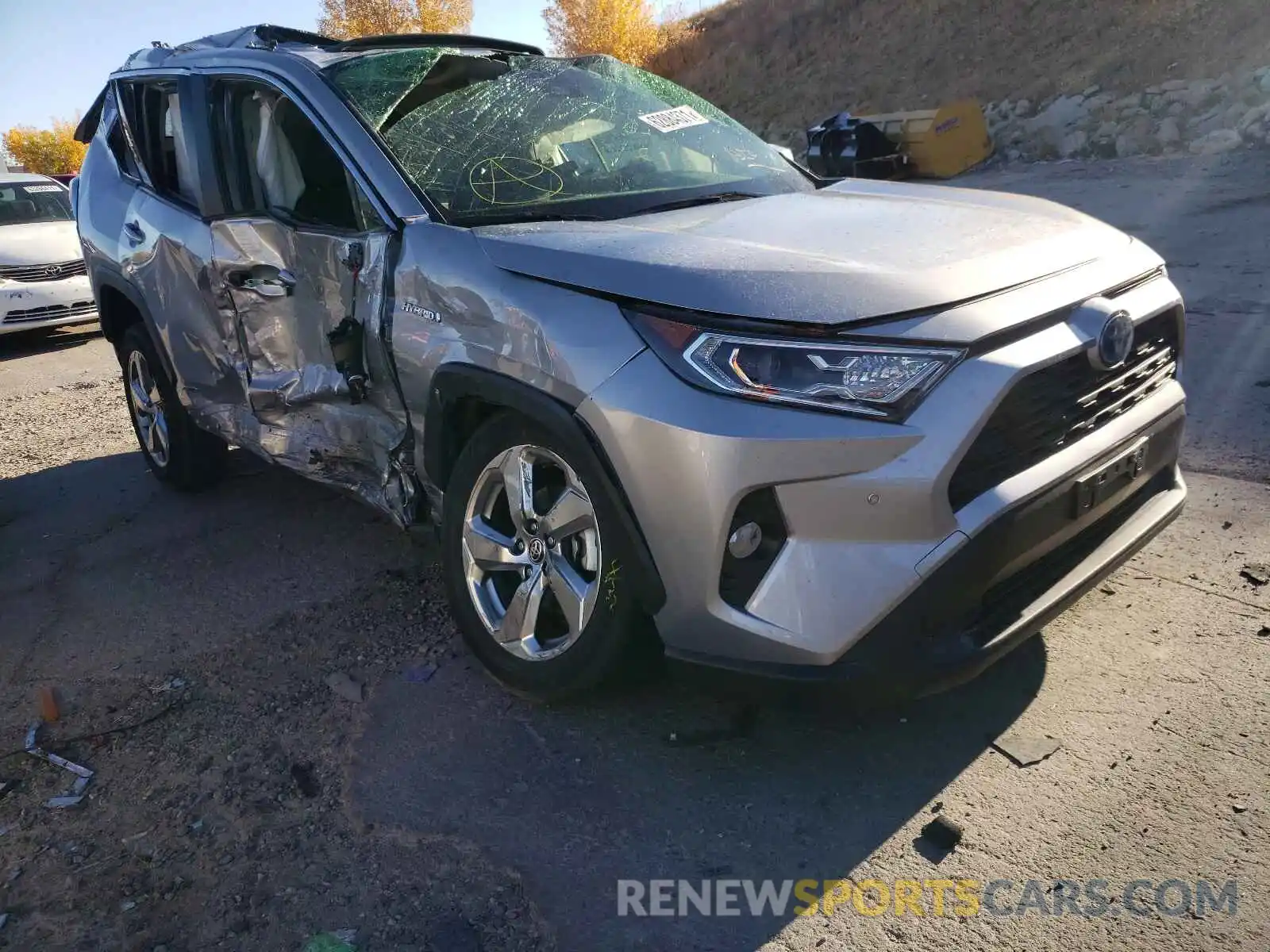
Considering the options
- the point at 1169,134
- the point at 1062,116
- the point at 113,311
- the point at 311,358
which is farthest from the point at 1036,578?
the point at 1062,116

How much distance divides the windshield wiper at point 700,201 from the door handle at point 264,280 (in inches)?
53.3

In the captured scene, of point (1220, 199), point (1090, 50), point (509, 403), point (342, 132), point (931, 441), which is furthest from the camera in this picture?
point (1090, 50)

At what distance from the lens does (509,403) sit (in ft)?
9.08

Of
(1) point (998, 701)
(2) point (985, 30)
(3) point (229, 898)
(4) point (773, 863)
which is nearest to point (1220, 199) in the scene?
(1) point (998, 701)

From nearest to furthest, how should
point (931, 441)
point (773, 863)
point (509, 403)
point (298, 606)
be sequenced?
point (931, 441) < point (773, 863) < point (509, 403) < point (298, 606)

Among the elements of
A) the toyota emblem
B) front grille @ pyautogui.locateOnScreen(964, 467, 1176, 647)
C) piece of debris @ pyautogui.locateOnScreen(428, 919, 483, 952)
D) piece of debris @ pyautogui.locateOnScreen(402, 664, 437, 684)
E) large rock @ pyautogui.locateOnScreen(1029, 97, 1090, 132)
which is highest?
the toyota emblem

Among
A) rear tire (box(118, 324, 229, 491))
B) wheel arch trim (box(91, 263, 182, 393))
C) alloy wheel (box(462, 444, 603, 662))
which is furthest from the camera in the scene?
rear tire (box(118, 324, 229, 491))

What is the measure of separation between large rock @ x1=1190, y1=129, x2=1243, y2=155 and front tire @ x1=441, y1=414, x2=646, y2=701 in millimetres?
15811

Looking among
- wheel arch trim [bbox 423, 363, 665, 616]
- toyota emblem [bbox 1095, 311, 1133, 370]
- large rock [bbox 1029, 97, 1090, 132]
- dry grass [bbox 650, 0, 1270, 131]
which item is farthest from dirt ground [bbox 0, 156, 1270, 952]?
dry grass [bbox 650, 0, 1270, 131]

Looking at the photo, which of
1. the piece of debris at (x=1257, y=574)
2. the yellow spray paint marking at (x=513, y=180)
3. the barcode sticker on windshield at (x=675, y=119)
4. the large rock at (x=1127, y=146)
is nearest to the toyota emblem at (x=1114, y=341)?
the piece of debris at (x=1257, y=574)

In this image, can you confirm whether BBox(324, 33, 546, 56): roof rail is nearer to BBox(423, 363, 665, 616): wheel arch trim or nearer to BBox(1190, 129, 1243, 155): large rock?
BBox(423, 363, 665, 616): wheel arch trim

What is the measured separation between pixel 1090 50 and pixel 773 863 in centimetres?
2399

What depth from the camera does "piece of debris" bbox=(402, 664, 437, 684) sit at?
335 centimetres

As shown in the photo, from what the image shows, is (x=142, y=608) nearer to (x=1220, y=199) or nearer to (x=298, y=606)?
(x=298, y=606)
